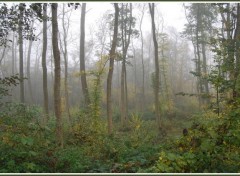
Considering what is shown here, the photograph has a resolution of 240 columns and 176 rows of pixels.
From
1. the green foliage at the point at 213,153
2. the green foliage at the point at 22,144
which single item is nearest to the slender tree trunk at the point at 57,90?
the green foliage at the point at 22,144

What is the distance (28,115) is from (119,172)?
111 inches

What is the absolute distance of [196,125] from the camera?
22.7 ft

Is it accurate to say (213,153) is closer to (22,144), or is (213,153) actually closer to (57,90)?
(22,144)

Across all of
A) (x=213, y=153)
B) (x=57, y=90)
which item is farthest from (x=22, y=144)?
(x=213, y=153)

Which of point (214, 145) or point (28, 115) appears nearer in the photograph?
point (214, 145)

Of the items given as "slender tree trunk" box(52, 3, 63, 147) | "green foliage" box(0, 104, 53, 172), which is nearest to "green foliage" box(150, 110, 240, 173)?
"green foliage" box(0, 104, 53, 172)

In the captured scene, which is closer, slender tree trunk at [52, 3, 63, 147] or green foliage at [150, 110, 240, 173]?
green foliage at [150, 110, 240, 173]

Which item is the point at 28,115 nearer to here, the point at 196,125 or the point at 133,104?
the point at 196,125

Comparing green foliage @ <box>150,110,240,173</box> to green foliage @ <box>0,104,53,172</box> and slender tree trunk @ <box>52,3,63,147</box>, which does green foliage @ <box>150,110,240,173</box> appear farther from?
slender tree trunk @ <box>52,3,63,147</box>

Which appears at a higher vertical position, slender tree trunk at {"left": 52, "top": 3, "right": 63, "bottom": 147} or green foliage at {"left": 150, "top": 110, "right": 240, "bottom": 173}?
slender tree trunk at {"left": 52, "top": 3, "right": 63, "bottom": 147}

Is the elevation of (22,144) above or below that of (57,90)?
below

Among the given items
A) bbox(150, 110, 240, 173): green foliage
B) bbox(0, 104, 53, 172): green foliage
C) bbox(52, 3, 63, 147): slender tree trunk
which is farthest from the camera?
bbox(52, 3, 63, 147): slender tree trunk

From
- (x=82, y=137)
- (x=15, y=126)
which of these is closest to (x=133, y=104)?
(x=82, y=137)

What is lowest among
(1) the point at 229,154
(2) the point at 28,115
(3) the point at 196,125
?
(1) the point at 229,154
